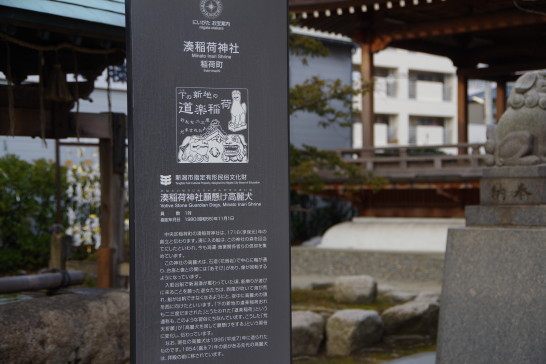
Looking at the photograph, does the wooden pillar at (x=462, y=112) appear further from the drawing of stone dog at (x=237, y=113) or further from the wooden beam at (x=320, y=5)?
the drawing of stone dog at (x=237, y=113)

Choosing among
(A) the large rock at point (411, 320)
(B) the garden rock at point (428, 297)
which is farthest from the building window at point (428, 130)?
(A) the large rock at point (411, 320)

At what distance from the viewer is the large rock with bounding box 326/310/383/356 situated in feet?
27.9

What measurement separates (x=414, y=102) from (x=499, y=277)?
31.2 meters

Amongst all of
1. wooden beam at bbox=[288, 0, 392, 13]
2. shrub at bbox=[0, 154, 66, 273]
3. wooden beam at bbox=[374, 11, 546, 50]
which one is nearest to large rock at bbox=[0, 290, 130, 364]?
shrub at bbox=[0, 154, 66, 273]

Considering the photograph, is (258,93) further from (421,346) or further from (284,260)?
(421,346)

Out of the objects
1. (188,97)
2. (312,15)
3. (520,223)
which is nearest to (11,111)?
(188,97)

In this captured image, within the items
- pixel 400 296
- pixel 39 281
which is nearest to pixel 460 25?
pixel 400 296

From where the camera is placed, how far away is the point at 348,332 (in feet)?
27.9

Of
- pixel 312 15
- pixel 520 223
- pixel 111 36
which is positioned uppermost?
pixel 312 15

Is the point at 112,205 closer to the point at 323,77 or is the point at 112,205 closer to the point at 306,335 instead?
the point at 306,335

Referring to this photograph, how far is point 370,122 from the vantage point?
15.2 metres

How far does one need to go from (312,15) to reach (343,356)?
7.87 metres

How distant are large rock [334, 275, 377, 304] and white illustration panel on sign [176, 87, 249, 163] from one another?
7.94 meters

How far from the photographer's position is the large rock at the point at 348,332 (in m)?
8.51
